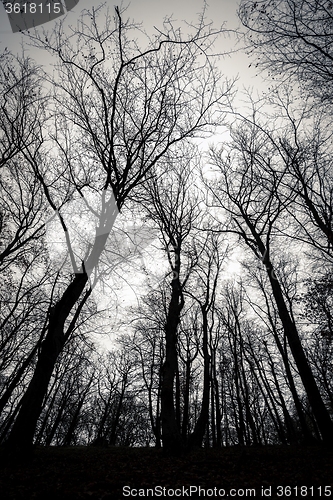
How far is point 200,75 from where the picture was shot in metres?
7.53

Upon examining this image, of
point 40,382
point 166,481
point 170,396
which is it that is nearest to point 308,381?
point 170,396

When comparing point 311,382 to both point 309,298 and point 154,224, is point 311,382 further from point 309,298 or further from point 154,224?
point 154,224

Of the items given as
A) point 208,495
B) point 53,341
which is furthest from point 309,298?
point 53,341

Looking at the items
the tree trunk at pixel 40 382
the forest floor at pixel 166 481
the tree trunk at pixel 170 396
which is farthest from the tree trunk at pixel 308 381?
the tree trunk at pixel 40 382

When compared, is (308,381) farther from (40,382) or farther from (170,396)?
(40,382)

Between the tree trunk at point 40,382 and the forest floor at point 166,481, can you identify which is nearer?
the forest floor at point 166,481

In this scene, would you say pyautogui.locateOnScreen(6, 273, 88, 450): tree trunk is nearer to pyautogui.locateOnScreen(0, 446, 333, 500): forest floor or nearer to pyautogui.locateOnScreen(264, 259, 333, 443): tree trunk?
pyautogui.locateOnScreen(0, 446, 333, 500): forest floor

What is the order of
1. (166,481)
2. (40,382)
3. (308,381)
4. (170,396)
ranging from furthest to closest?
(308,381) < (170,396) < (40,382) < (166,481)

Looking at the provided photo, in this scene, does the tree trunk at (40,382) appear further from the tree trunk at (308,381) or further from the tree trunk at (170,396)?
the tree trunk at (308,381)

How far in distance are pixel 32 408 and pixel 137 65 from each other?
9360 mm

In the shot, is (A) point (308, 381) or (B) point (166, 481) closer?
(B) point (166, 481)

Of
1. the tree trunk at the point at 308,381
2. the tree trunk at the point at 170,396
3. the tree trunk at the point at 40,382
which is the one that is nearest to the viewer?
the tree trunk at the point at 40,382

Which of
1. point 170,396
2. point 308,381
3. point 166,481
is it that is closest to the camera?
point 166,481

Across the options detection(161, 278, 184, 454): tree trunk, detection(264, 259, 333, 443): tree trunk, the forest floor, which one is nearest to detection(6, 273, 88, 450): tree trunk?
the forest floor
